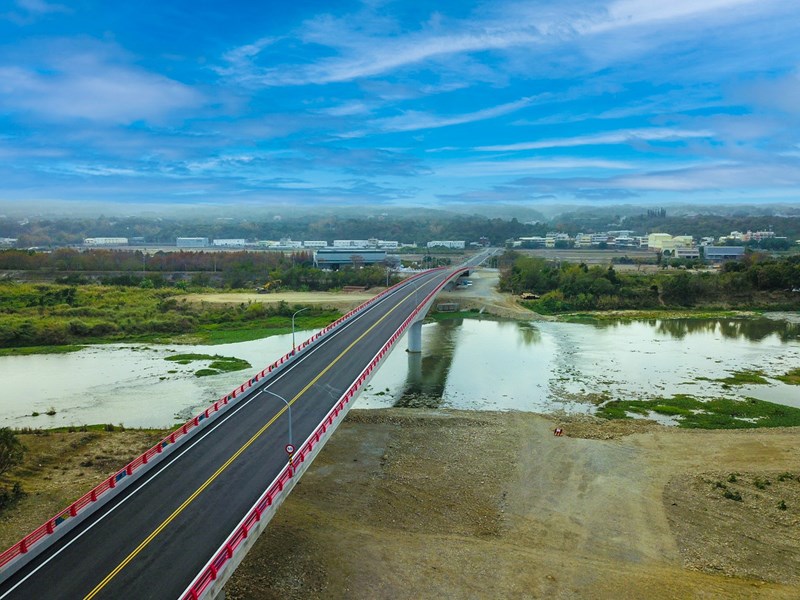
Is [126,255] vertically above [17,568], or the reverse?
[126,255]

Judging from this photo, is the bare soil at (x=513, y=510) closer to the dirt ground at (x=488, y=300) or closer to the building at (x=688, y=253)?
the dirt ground at (x=488, y=300)

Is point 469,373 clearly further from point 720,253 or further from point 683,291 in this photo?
point 720,253

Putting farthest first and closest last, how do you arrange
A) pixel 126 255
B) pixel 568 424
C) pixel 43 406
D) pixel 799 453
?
pixel 126 255, pixel 43 406, pixel 568 424, pixel 799 453

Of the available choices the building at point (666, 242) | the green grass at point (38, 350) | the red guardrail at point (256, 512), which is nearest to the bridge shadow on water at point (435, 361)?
the red guardrail at point (256, 512)

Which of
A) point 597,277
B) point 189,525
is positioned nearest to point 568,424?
point 189,525

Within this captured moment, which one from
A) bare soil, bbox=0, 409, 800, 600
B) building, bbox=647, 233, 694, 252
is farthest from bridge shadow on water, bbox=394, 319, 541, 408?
building, bbox=647, 233, 694, 252

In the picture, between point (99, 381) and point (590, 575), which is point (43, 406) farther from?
point (590, 575)

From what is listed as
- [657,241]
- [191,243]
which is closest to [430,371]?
[657,241]
